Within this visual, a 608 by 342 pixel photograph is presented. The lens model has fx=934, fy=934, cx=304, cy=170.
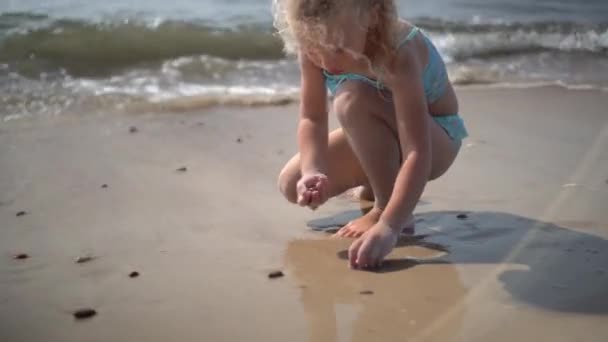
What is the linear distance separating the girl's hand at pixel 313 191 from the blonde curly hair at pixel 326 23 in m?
0.36

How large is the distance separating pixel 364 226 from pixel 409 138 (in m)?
0.36

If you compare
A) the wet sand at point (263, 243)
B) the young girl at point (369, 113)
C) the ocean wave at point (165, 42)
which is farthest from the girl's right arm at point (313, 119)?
the ocean wave at point (165, 42)

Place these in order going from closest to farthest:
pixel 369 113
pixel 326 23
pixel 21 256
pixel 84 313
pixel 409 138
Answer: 1. pixel 84 313
2. pixel 326 23
3. pixel 409 138
4. pixel 21 256
5. pixel 369 113

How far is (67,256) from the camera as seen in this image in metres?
2.60

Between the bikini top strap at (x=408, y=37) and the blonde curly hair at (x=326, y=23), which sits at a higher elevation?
the blonde curly hair at (x=326, y=23)

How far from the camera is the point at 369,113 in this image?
2.70m

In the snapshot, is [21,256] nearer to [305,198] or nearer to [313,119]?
[305,198]

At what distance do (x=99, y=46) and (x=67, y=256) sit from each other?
330 cm

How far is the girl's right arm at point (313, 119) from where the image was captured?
2740mm

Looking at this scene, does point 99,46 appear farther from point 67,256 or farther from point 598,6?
point 598,6

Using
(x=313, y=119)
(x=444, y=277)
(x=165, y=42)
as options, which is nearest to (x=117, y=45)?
(x=165, y=42)

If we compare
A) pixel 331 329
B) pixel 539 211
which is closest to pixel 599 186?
pixel 539 211

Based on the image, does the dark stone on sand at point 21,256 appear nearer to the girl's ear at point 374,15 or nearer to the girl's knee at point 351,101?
the girl's knee at point 351,101

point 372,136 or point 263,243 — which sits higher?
point 372,136
